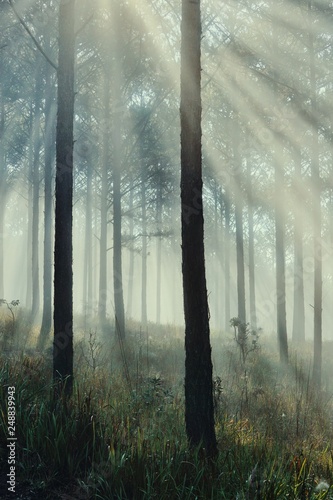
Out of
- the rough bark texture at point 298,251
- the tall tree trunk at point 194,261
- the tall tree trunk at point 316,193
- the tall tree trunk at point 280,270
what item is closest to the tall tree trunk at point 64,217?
the tall tree trunk at point 194,261

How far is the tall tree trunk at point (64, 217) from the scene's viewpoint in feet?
20.8

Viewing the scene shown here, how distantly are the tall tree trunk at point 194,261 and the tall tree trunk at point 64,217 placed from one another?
6.15 ft

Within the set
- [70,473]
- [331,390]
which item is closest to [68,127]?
[70,473]

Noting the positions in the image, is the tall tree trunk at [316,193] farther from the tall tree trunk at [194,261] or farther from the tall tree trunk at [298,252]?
the tall tree trunk at [194,261]

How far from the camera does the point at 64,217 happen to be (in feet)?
21.6

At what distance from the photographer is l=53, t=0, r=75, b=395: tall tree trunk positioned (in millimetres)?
6344

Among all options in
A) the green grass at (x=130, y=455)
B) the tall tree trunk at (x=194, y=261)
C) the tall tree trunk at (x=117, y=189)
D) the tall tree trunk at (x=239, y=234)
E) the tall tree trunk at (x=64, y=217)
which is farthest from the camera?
the tall tree trunk at (x=239, y=234)

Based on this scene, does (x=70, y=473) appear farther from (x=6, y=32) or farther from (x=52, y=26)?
(x=6, y=32)

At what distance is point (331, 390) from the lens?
40.6 feet

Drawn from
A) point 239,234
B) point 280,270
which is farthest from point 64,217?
point 239,234

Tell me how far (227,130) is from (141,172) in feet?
11.7

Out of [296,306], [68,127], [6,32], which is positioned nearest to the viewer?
[68,127]

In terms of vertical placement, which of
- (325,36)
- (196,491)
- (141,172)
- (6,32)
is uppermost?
(6,32)

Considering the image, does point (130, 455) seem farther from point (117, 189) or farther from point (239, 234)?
point (239, 234)
